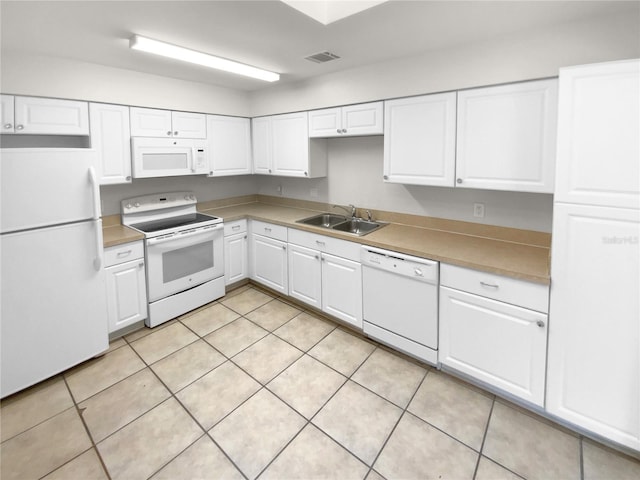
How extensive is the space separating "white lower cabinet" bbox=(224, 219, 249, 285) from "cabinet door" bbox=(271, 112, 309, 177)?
31.9 inches

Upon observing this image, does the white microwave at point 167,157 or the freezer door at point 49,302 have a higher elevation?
the white microwave at point 167,157

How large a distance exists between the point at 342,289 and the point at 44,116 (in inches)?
111

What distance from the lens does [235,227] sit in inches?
152

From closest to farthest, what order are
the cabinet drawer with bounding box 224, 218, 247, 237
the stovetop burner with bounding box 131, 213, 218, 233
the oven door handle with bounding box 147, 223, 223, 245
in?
the oven door handle with bounding box 147, 223, 223, 245 < the stovetop burner with bounding box 131, 213, 218, 233 < the cabinet drawer with bounding box 224, 218, 247, 237

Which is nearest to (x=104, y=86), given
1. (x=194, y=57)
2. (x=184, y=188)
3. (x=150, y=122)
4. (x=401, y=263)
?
(x=150, y=122)

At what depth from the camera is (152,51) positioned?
7.87 feet

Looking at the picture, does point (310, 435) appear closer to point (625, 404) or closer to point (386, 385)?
point (386, 385)

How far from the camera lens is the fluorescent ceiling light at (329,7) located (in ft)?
6.20

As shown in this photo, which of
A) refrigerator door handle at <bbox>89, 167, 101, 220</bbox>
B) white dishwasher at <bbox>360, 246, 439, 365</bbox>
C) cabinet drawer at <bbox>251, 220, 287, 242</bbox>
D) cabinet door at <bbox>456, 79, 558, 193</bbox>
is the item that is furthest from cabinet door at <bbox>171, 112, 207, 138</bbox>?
cabinet door at <bbox>456, 79, 558, 193</bbox>

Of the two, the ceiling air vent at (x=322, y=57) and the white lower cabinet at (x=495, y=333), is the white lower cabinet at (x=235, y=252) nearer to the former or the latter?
the ceiling air vent at (x=322, y=57)

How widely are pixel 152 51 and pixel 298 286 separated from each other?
2.35m

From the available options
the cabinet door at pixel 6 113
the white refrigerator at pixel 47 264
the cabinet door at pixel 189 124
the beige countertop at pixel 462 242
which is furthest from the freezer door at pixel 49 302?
the cabinet door at pixel 189 124

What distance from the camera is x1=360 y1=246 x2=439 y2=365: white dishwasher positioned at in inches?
95.0

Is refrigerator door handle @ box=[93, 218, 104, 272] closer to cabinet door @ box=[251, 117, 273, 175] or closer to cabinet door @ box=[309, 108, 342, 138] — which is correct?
cabinet door @ box=[251, 117, 273, 175]
